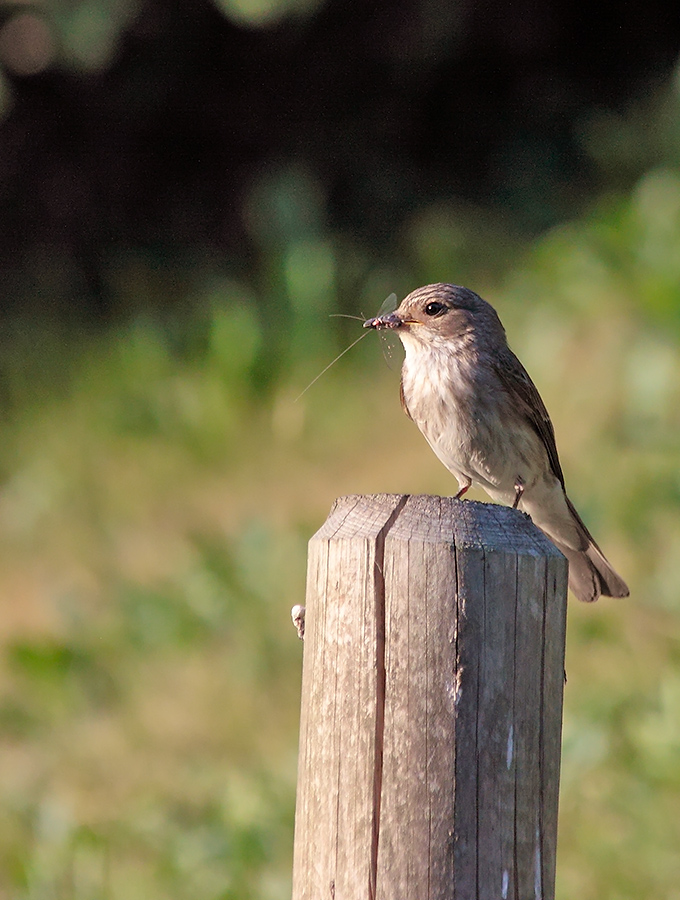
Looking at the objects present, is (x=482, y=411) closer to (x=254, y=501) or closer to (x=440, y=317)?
(x=440, y=317)

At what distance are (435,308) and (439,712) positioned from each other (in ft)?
8.31

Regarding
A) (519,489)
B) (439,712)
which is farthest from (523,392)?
(439,712)

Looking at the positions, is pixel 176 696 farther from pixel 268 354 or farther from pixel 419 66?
pixel 419 66

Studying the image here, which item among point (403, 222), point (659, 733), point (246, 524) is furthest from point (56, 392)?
point (659, 733)

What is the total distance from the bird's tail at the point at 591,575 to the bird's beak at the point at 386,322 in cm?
91

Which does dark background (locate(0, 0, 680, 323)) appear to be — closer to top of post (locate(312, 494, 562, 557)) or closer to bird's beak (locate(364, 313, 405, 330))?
bird's beak (locate(364, 313, 405, 330))

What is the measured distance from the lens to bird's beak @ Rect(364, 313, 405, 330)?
4413 millimetres

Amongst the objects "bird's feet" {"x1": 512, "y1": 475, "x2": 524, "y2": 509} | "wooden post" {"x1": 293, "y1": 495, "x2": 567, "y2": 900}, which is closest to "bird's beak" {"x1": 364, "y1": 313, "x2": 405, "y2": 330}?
"bird's feet" {"x1": 512, "y1": 475, "x2": 524, "y2": 509}

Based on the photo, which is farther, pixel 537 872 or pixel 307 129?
pixel 307 129

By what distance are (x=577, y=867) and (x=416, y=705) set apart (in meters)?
3.16

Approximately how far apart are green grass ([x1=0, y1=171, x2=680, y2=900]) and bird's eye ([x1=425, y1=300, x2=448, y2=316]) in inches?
75.8

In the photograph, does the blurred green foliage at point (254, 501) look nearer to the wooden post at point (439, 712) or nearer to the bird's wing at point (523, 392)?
the bird's wing at point (523, 392)

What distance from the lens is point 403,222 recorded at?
10430mm

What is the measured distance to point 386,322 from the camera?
4.55 metres
